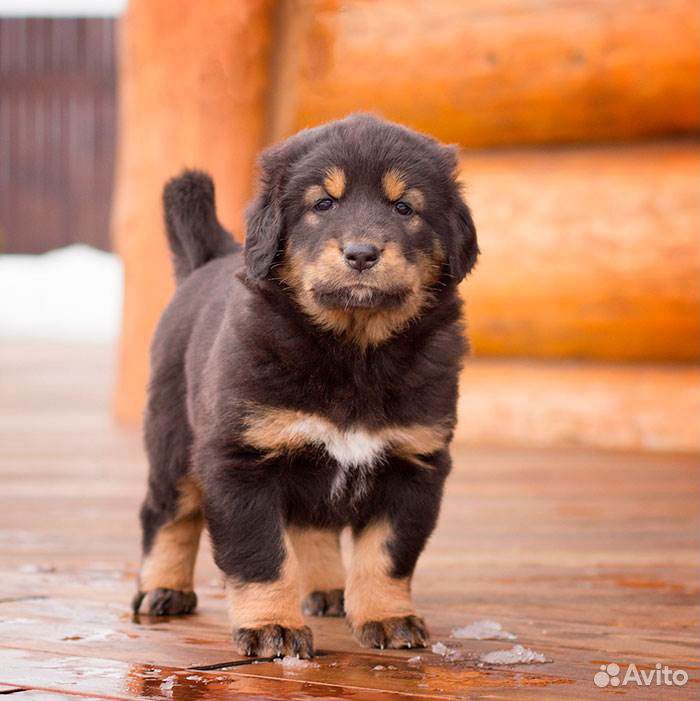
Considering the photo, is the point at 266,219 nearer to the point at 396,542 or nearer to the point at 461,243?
the point at 461,243

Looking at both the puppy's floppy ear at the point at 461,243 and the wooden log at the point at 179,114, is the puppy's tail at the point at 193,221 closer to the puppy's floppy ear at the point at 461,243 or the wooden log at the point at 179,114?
the puppy's floppy ear at the point at 461,243

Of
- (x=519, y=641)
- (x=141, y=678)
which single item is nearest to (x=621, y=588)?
Result: (x=519, y=641)

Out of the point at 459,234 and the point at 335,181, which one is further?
the point at 459,234

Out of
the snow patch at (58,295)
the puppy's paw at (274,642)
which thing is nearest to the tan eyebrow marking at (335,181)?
the puppy's paw at (274,642)

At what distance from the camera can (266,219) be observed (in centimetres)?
261

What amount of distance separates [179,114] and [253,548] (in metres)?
4.39

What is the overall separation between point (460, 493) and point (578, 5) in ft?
7.54

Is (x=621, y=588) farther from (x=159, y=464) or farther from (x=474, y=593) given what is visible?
(x=159, y=464)

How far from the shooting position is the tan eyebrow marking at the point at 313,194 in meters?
→ 2.54

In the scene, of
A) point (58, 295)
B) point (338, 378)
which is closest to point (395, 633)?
point (338, 378)

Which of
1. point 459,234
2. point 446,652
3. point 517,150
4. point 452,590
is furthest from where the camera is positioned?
point 517,150

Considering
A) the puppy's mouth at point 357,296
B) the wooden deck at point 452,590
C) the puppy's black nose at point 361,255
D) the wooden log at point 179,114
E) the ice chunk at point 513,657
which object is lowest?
the wooden deck at point 452,590

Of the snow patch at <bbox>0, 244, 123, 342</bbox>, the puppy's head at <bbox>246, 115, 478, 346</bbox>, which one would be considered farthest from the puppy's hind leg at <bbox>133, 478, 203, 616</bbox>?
the snow patch at <bbox>0, 244, 123, 342</bbox>

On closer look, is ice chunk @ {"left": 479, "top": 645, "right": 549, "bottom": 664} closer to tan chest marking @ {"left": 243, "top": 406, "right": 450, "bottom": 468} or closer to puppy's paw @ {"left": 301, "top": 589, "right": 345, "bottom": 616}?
tan chest marking @ {"left": 243, "top": 406, "right": 450, "bottom": 468}
